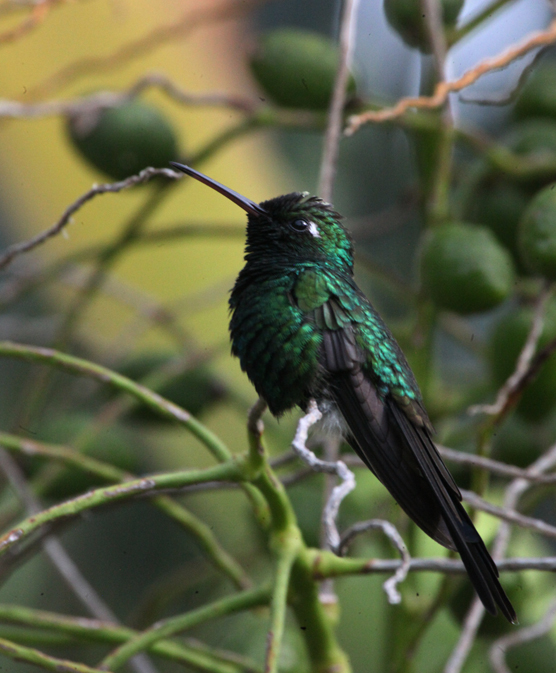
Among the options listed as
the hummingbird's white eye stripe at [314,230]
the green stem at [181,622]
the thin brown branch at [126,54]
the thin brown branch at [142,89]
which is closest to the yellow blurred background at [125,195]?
the thin brown branch at [126,54]

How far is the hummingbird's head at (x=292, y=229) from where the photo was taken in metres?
0.79

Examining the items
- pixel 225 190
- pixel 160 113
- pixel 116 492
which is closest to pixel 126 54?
pixel 160 113

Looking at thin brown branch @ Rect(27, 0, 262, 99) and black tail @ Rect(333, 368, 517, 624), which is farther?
thin brown branch @ Rect(27, 0, 262, 99)

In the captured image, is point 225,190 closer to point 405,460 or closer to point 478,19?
point 405,460

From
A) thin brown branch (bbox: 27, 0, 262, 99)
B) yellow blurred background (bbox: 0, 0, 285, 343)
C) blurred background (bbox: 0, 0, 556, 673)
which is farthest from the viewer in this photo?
yellow blurred background (bbox: 0, 0, 285, 343)

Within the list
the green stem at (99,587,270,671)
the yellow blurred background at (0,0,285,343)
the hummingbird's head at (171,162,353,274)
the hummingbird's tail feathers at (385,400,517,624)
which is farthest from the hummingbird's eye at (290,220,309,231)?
the yellow blurred background at (0,0,285,343)

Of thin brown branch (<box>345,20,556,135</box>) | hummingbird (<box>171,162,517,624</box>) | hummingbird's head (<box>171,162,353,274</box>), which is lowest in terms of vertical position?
hummingbird (<box>171,162,517,624</box>)

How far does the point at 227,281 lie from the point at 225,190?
68cm

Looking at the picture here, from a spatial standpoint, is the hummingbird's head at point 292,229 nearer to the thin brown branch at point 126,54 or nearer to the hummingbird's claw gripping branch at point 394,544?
the hummingbird's claw gripping branch at point 394,544

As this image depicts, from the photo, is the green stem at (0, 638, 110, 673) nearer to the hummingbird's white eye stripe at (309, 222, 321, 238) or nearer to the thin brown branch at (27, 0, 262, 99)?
the hummingbird's white eye stripe at (309, 222, 321, 238)

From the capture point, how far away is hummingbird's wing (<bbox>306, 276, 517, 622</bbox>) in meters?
0.62

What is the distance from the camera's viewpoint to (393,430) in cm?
73

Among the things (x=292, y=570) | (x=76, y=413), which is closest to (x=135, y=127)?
(x=76, y=413)

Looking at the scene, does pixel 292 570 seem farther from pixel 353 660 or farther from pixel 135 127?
pixel 135 127
